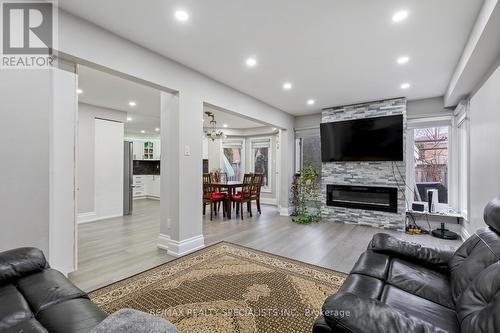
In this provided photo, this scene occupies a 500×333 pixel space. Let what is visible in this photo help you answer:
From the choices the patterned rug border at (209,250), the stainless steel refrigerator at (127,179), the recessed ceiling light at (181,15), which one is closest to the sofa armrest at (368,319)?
the patterned rug border at (209,250)

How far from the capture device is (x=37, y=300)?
4.08 ft

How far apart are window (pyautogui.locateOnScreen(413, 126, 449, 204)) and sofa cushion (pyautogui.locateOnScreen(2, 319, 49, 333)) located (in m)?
5.78

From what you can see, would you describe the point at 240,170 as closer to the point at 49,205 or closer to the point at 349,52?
the point at 349,52

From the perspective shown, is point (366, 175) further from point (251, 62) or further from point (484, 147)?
point (251, 62)

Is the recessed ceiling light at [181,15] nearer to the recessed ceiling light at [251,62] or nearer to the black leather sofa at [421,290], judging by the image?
the recessed ceiling light at [251,62]

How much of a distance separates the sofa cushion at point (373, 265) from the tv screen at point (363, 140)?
11.3 ft

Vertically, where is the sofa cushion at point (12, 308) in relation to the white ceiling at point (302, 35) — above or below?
below

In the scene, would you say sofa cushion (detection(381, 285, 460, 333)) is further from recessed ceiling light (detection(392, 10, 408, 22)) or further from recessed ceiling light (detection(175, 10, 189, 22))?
recessed ceiling light (detection(175, 10, 189, 22))

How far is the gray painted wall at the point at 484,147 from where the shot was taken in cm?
254

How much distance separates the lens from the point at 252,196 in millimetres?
5938

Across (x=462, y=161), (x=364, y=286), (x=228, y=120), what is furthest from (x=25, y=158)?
Result: (x=462, y=161)

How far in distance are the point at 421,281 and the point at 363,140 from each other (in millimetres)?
3898

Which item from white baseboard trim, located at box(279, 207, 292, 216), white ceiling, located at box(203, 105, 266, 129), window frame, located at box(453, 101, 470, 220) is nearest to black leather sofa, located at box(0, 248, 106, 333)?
white ceiling, located at box(203, 105, 266, 129)

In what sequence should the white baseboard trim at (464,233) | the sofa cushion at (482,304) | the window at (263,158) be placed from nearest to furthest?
the sofa cushion at (482,304) < the white baseboard trim at (464,233) < the window at (263,158)
